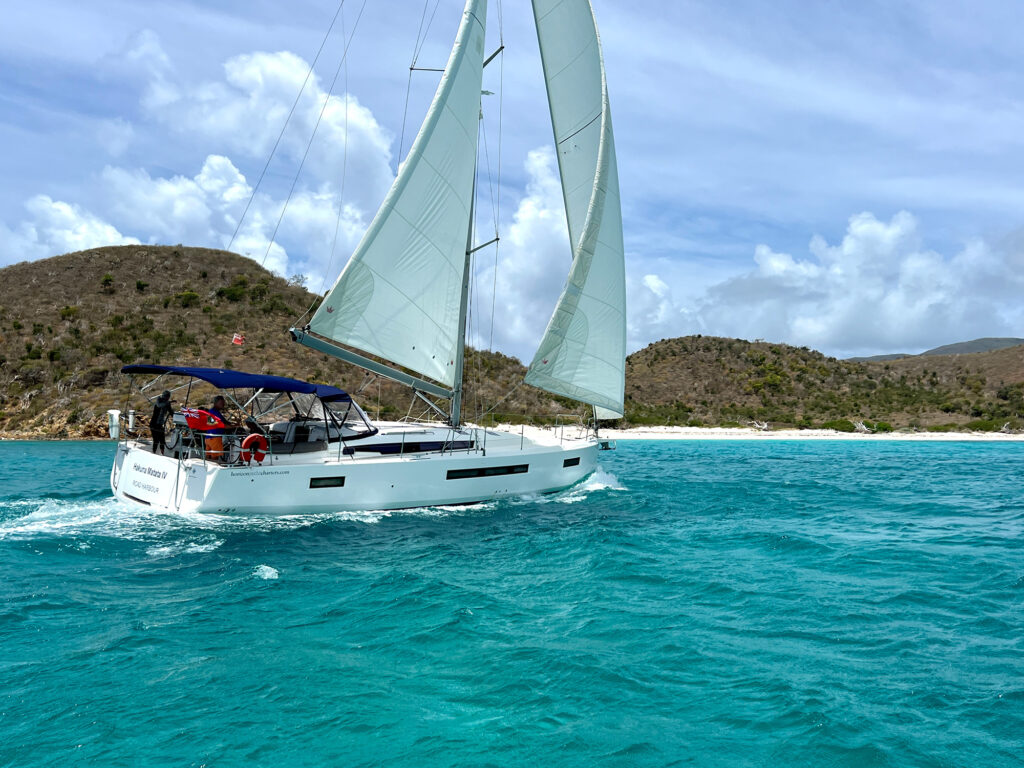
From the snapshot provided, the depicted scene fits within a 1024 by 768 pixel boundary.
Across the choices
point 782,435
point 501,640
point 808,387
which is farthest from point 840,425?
point 501,640

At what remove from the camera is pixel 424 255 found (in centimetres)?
1755

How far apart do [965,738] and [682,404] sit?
67.3 meters

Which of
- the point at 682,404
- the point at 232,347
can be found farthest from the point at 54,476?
the point at 682,404

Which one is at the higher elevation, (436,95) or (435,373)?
(436,95)

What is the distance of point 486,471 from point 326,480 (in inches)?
161

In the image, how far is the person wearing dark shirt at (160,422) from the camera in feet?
→ 51.9

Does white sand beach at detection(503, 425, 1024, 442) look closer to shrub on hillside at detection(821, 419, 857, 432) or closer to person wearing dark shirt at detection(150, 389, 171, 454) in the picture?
shrub on hillside at detection(821, 419, 857, 432)

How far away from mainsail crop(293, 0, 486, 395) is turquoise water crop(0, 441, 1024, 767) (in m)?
4.36

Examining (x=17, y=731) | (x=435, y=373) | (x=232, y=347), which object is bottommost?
(x=17, y=731)

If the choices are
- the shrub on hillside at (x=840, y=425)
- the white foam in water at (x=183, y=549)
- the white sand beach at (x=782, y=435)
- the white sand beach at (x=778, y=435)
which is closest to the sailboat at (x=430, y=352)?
the white foam in water at (x=183, y=549)

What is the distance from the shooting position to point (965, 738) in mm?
6426

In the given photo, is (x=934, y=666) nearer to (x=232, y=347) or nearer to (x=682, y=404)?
(x=232, y=347)

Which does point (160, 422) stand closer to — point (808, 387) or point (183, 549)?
point (183, 549)

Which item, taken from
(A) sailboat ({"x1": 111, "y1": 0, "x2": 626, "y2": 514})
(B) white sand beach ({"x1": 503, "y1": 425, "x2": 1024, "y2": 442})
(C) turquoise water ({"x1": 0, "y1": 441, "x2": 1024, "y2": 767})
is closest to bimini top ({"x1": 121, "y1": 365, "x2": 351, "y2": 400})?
(A) sailboat ({"x1": 111, "y1": 0, "x2": 626, "y2": 514})
